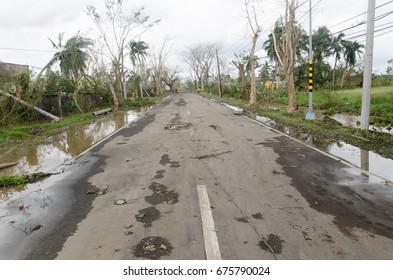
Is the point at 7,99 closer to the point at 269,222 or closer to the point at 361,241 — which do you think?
the point at 269,222

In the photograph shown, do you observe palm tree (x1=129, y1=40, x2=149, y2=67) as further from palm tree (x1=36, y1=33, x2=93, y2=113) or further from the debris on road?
the debris on road

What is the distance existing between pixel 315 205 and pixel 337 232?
3.14ft

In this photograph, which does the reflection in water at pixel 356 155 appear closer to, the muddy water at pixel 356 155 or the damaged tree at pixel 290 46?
the muddy water at pixel 356 155

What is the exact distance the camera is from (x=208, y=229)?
4.33 meters

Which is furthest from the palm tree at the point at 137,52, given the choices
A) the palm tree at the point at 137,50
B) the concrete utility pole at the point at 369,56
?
the concrete utility pole at the point at 369,56

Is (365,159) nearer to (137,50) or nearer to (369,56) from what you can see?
(369,56)

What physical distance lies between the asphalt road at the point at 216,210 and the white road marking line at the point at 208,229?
0.04 feet

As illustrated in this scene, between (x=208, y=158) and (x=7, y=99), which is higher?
(x=7, y=99)

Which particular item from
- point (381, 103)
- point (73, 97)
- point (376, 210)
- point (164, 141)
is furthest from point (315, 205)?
point (73, 97)

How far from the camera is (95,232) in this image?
4438mm

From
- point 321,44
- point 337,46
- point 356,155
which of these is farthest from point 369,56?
point 337,46

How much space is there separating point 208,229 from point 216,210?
0.67 metres

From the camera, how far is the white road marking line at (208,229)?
3705 millimetres

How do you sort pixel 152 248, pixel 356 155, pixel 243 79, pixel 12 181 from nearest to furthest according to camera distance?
pixel 152 248, pixel 12 181, pixel 356 155, pixel 243 79
